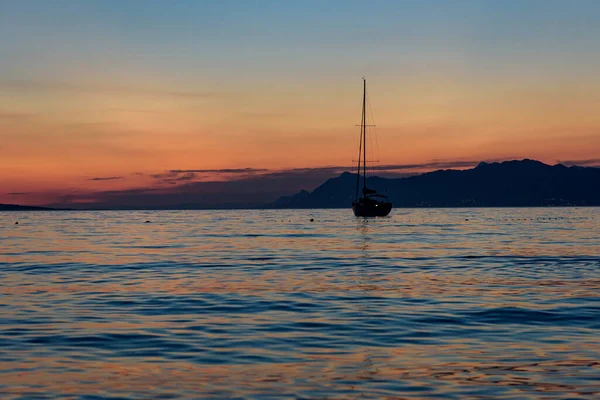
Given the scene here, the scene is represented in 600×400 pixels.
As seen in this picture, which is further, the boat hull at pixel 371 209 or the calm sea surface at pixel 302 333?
the boat hull at pixel 371 209

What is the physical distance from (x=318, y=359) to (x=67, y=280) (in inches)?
837

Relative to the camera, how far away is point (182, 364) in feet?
49.5

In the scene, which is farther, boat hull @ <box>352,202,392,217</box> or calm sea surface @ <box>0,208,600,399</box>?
boat hull @ <box>352,202,392,217</box>

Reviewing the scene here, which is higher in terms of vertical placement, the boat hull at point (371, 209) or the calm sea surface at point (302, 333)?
the boat hull at point (371, 209)

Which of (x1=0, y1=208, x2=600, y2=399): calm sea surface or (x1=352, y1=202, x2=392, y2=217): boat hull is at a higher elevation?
(x1=352, y1=202, x2=392, y2=217): boat hull

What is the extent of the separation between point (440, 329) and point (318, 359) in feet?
16.7

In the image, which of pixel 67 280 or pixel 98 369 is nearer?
pixel 98 369

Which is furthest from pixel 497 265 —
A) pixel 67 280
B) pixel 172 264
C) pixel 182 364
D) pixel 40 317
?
pixel 182 364

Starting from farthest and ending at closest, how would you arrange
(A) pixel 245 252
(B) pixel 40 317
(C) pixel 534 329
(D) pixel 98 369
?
(A) pixel 245 252
(B) pixel 40 317
(C) pixel 534 329
(D) pixel 98 369

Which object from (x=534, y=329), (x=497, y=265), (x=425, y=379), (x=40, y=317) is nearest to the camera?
(x=425, y=379)

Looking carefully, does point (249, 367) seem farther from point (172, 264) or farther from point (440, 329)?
point (172, 264)

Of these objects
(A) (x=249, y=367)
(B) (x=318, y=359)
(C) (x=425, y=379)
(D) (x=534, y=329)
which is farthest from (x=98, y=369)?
(D) (x=534, y=329)

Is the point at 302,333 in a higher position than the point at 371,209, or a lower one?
lower

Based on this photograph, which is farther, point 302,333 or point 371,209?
point 371,209
